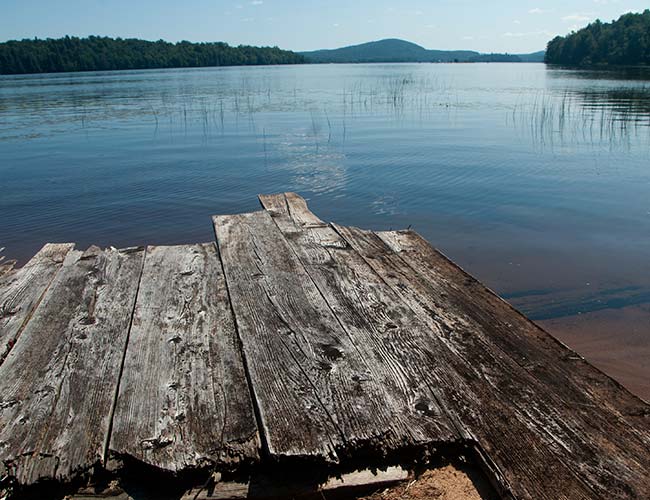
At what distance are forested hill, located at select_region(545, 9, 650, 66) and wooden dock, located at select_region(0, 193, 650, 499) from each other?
87218 millimetres

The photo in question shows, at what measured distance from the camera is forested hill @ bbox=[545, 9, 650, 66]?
77938mm

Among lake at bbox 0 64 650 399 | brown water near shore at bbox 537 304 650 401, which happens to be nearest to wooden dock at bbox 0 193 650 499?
brown water near shore at bbox 537 304 650 401

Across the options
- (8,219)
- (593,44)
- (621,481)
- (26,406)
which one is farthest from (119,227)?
(593,44)

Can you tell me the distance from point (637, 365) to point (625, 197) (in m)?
5.61

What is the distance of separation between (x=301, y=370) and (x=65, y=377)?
103 cm

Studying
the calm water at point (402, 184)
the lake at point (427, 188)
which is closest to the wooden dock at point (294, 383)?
the lake at point (427, 188)

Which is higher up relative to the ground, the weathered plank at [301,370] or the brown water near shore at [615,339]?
the weathered plank at [301,370]

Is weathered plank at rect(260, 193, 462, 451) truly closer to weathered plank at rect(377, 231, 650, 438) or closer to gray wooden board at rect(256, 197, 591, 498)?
gray wooden board at rect(256, 197, 591, 498)

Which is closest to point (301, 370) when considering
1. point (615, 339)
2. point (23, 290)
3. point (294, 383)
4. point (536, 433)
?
point (294, 383)

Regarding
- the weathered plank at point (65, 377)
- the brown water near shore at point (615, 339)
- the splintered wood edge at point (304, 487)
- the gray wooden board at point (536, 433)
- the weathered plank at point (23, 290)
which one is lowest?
the brown water near shore at point (615, 339)

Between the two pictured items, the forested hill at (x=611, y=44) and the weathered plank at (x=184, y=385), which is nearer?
the weathered plank at (x=184, y=385)

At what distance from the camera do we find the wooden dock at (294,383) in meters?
1.84

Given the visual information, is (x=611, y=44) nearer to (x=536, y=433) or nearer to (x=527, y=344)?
(x=527, y=344)

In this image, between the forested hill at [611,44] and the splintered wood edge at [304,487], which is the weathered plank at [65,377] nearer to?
the splintered wood edge at [304,487]
